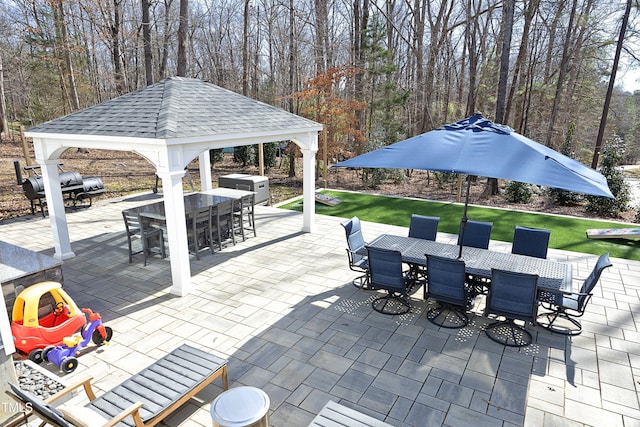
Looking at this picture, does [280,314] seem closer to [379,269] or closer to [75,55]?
[379,269]

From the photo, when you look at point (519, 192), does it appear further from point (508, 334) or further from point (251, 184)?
point (508, 334)

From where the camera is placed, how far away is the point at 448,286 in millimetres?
5203

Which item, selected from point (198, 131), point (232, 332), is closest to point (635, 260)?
point (232, 332)

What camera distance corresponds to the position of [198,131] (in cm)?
598

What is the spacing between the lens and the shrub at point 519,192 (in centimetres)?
1282

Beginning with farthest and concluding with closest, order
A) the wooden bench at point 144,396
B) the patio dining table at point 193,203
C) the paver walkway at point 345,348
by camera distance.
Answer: the patio dining table at point 193,203 < the paver walkway at point 345,348 < the wooden bench at point 144,396

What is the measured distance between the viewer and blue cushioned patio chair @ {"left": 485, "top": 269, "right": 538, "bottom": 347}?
4680 mm

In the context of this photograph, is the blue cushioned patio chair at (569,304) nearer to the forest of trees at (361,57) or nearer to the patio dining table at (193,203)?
the patio dining table at (193,203)

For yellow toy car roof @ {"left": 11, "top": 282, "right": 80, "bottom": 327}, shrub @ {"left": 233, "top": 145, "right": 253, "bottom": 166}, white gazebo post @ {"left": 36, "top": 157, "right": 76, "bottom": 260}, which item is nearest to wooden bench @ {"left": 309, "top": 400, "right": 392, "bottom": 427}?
yellow toy car roof @ {"left": 11, "top": 282, "right": 80, "bottom": 327}

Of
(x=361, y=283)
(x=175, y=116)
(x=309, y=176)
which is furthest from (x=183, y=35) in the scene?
(x=361, y=283)

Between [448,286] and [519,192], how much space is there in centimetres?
931

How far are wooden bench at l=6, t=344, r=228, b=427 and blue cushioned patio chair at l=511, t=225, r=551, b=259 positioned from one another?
5000mm

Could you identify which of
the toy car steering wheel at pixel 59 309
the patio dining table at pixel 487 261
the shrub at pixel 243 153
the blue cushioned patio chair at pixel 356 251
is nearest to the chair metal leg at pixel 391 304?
the blue cushioned patio chair at pixel 356 251

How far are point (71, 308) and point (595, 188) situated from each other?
6.40 m
